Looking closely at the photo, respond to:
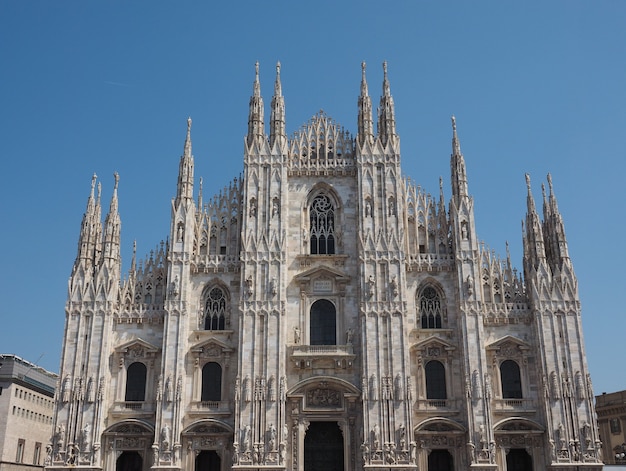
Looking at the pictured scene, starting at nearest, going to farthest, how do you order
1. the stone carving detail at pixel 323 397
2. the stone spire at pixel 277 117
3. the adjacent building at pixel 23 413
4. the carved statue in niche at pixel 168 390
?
1. the carved statue in niche at pixel 168 390
2. the stone carving detail at pixel 323 397
3. the stone spire at pixel 277 117
4. the adjacent building at pixel 23 413

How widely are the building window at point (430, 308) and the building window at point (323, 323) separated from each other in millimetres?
5014

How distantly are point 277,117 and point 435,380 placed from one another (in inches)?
717

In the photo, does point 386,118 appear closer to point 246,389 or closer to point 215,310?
point 215,310

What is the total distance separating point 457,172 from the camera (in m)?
41.5

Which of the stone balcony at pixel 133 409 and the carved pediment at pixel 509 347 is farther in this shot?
the carved pediment at pixel 509 347

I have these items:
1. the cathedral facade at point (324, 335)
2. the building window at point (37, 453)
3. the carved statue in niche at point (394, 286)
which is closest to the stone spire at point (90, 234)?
the cathedral facade at point (324, 335)

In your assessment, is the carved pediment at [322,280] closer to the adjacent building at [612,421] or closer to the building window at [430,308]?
the building window at [430,308]

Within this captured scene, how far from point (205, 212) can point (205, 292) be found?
4930 millimetres

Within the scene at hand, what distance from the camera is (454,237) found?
131 ft

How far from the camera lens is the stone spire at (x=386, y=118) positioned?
42.2 metres

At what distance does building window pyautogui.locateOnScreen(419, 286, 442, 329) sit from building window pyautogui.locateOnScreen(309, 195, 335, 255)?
590 cm

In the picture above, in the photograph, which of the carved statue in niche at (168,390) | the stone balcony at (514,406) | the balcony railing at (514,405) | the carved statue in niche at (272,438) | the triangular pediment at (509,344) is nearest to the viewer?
the carved statue in niche at (272,438)

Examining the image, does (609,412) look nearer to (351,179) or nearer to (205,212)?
(351,179)

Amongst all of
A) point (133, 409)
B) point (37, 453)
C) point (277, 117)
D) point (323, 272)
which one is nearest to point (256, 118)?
point (277, 117)
